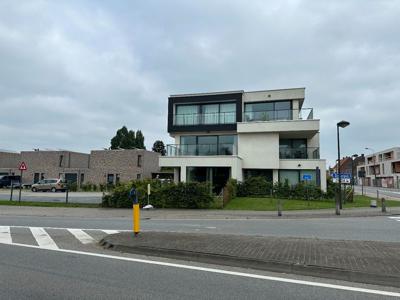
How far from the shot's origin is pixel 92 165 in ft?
173

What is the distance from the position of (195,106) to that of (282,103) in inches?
324

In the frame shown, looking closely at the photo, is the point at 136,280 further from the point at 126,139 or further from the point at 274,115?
the point at 126,139

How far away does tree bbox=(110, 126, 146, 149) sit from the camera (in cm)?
9015

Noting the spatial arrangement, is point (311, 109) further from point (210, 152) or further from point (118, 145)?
point (118, 145)

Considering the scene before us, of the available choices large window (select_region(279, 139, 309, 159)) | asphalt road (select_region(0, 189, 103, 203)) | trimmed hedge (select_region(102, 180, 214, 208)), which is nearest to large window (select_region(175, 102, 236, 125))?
large window (select_region(279, 139, 309, 159))

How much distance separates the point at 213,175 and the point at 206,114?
237 inches

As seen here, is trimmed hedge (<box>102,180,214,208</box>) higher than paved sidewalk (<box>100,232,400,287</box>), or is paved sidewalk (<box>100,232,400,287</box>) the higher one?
trimmed hedge (<box>102,180,214,208</box>)

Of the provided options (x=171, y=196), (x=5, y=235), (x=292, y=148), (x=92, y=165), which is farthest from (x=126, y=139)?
(x=5, y=235)

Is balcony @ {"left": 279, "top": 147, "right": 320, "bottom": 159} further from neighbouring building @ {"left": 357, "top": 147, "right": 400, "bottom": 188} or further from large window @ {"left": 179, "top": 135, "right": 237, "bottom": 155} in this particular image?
neighbouring building @ {"left": 357, "top": 147, "right": 400, "bottom": 188}

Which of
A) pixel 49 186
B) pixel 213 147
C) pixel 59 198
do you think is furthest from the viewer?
pixel 49 186

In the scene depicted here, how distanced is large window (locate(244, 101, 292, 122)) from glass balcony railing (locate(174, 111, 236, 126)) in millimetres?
1487

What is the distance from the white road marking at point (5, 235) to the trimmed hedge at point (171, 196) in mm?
11020

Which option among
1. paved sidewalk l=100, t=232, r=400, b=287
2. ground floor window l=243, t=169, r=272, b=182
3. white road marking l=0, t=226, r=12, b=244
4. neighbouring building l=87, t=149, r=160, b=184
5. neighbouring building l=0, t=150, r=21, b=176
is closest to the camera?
paved sidewalk l=100, t=232, r=400, b=287

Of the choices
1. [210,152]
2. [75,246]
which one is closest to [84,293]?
[75,246]
